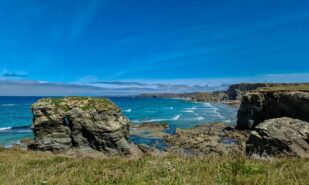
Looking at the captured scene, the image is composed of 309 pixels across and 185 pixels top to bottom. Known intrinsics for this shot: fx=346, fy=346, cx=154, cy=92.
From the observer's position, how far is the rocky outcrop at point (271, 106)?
39.3 meters

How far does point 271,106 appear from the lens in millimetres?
47594

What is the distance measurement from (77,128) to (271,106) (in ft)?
94.9

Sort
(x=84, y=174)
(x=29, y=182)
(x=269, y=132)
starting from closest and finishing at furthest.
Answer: (x=29, y=182) < (x=84, y=174) < (x=269, y=132)

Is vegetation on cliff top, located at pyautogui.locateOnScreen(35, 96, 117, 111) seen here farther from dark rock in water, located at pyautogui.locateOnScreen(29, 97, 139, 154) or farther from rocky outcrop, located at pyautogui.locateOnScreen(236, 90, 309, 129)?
rocky outcrop, located at pyautogui.locateOnScreen(236, 90, 309, 129)

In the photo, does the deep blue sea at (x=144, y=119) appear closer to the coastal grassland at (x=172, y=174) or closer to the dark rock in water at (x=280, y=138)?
the dark rock in water at (x=280, y=138)

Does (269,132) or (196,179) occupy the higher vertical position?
(196,179)

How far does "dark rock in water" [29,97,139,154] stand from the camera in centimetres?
2938

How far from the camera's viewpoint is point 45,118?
2956 cm

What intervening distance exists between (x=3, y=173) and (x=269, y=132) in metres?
17.7

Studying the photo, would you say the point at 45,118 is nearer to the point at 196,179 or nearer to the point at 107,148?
the point at 107,148

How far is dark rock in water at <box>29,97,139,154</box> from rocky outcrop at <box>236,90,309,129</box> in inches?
818

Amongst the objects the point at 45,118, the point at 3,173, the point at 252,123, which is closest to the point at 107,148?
the point at 45,118

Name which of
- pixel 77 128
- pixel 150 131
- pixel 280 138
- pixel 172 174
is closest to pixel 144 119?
pixel 150 131

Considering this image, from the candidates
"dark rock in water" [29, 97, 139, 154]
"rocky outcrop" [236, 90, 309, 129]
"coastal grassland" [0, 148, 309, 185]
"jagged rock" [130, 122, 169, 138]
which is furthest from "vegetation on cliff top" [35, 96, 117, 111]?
"coastal grassland" [0, 148, 309, 185]
